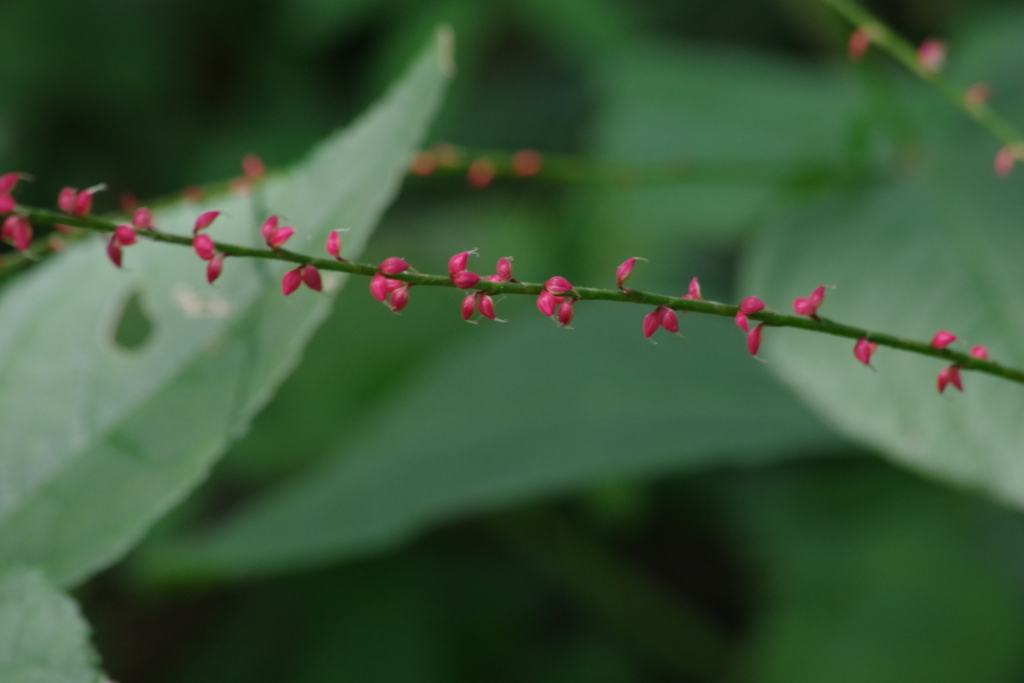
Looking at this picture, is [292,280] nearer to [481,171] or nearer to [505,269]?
[505,269]

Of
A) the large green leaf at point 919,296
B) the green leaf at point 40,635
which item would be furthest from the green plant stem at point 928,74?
the green leaf at point 40,635

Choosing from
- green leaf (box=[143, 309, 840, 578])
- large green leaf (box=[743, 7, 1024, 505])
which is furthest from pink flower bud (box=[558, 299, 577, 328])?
green leaf (box=[143, 309, 840, 578])

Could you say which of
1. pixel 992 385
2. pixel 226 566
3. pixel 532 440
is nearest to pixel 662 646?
pixel 532 440

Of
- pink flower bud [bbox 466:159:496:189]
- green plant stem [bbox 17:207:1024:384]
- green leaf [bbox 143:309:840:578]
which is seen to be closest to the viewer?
green plant stem [bbox 17:207:1024:384]

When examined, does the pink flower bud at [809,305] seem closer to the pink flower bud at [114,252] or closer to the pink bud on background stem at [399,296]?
the pink bud on background stem at [399,296]

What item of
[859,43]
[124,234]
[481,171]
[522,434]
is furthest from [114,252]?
[522,434]

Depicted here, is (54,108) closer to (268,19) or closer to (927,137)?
(268,19)

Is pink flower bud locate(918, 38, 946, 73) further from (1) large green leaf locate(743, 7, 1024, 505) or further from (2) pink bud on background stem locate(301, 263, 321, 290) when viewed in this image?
(2) pink bud on background stem locate(301, 263, 321, 290)
